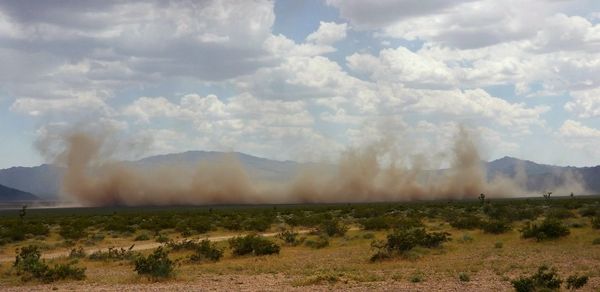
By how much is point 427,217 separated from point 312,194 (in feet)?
362

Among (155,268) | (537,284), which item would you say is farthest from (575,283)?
(155,268)

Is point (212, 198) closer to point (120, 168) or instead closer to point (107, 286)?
point (120, 168)

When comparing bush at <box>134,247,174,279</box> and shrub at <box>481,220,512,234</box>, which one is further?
shrub at <box>481,220,512,234</box>

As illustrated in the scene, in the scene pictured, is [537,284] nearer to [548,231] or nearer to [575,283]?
[575,283]

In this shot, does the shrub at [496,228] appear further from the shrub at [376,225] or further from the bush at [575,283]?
the bush at [575,283]

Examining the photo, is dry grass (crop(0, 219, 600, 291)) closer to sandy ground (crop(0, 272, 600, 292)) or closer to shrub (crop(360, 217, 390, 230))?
sandy ground (crop(0, 272, 600, 292))

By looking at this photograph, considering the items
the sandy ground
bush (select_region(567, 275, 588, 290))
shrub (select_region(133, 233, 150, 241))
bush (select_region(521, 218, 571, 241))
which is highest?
bush (select_region(521, 218, 571, 241))

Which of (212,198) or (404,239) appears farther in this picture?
(212,198)

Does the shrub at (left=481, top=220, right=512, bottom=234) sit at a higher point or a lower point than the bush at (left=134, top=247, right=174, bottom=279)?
higher

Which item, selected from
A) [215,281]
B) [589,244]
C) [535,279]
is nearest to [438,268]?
[535,279]

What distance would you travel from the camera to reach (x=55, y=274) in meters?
23.3

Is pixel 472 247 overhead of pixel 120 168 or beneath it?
beneath

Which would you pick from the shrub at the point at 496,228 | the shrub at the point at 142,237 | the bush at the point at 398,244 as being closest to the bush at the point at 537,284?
the bush at the point at 398,244

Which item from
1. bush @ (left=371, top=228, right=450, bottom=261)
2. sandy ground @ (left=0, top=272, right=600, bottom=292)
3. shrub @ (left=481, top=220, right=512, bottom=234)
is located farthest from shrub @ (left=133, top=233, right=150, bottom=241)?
shrub @ (left=481, top=220, right=512, bottom=234)
